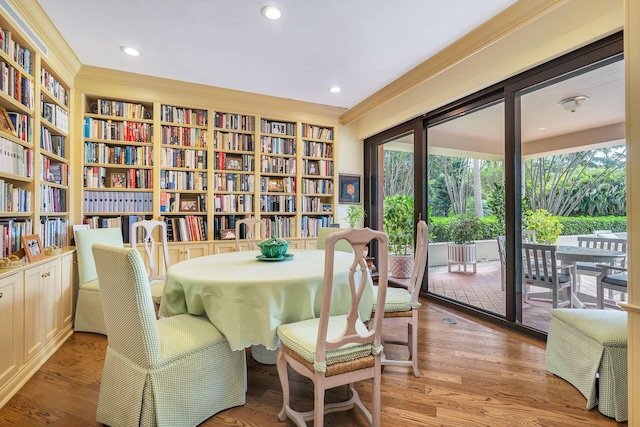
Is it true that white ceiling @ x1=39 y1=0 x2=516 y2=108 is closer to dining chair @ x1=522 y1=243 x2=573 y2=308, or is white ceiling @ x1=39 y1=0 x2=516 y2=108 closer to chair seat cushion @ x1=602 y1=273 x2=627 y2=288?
dining chair @ x1=522 y1=243 x2=573 y2=308

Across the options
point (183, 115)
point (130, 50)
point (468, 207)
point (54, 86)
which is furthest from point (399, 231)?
point (54, 86)

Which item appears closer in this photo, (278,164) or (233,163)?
(233,163)

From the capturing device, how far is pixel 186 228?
3854 millimetres

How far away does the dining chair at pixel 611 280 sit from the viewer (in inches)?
95.3

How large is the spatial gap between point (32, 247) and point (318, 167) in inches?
134

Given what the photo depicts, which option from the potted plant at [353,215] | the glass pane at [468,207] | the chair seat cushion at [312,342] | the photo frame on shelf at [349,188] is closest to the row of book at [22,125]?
the chair seat cushion at [312,342]

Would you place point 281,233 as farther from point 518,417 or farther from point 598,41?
point 598,41

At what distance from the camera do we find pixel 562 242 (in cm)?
290

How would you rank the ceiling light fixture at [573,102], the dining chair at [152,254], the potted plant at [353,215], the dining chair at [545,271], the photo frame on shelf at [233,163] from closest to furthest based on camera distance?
the dining chair at [152,254] < the dining chair at [545,271] < the ceiling light fixture at [573,102] < the photo frame on shelf at [233,163] < the potted plant at [353,215]

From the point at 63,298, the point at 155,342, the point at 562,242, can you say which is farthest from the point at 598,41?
the point at 63,298

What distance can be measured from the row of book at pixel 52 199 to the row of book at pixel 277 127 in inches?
94.2

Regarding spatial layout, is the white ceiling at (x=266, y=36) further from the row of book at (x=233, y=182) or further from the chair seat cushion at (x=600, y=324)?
the chair seat cushion at (x=600, y=324)

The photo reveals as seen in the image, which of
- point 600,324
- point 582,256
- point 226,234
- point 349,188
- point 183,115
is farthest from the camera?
point 349,188

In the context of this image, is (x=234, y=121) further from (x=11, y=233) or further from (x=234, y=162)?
(x=11, y=233)
